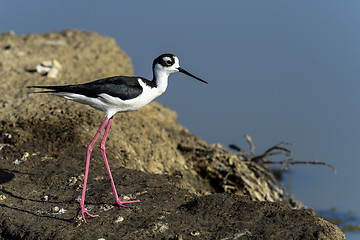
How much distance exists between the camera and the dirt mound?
4738mm

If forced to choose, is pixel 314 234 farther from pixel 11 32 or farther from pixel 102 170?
pixel 11 32

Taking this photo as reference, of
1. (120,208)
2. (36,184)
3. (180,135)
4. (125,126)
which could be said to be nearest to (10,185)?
(36,184)

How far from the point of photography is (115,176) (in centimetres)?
603

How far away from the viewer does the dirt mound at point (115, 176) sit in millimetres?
4738

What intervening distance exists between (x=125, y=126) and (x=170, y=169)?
1.09 m

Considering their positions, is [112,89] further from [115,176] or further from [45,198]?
[45,198]

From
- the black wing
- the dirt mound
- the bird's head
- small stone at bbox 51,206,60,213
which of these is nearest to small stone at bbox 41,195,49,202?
the dirt mound

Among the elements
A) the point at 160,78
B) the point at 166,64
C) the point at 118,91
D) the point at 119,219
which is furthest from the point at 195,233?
the point at 166,64

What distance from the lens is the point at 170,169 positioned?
7719mm

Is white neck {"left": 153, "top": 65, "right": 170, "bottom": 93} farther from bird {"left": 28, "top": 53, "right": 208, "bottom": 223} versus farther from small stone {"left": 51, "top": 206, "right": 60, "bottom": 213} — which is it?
small stone {"left": 51, "top": 206, "right": 60, "bottom": 213}

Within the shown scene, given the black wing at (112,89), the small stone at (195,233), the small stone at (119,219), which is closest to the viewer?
the small stone at (195,233)

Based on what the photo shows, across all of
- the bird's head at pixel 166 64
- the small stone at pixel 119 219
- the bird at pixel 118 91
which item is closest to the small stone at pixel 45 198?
the bird at pixel 118 91

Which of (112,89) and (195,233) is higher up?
(112,89)

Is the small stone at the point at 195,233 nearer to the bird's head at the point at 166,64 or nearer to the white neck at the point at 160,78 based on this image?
the white neck at the point at 160,78
